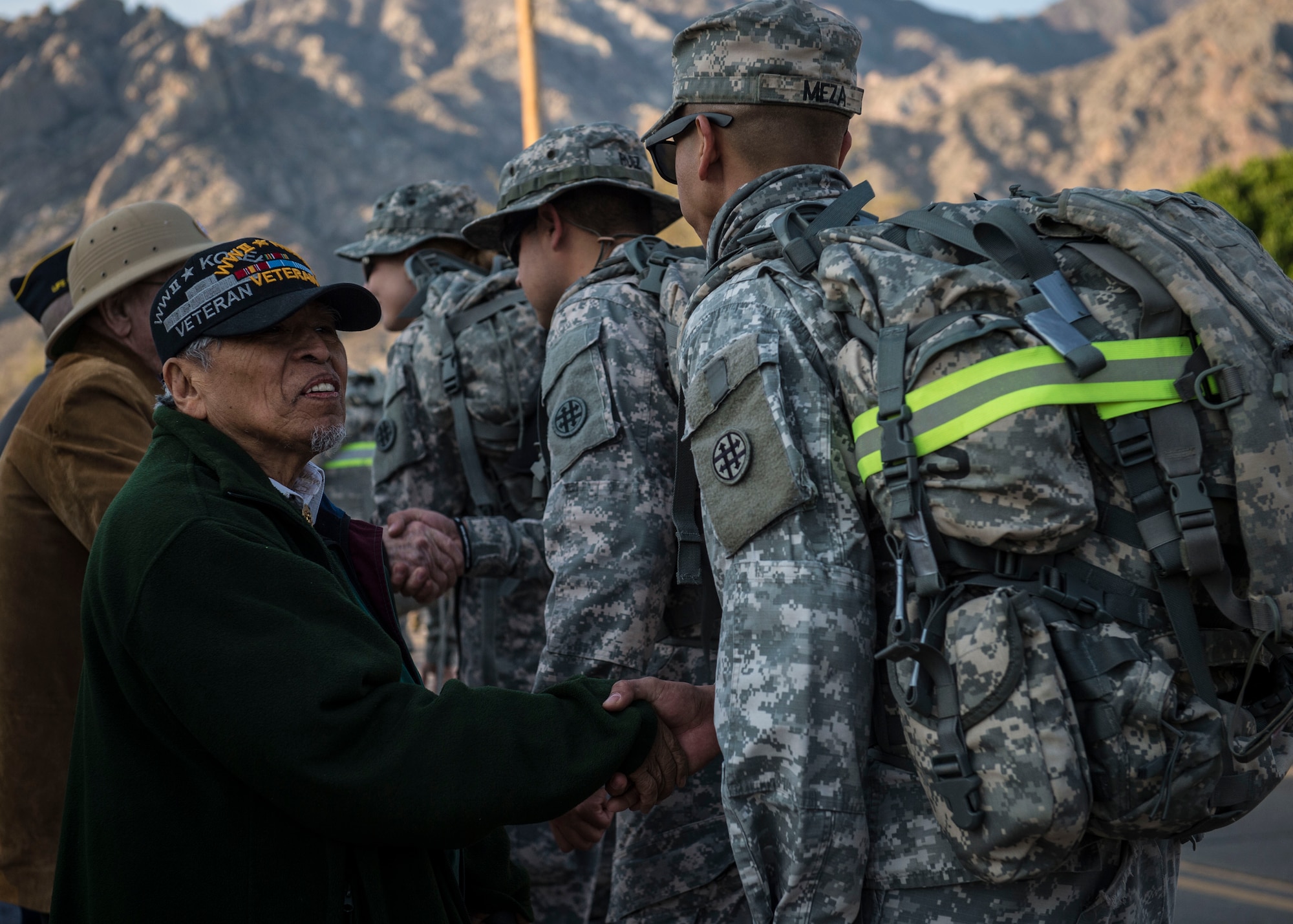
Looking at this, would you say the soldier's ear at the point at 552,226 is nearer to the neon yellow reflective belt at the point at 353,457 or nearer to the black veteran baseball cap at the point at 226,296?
the black veteran baseball cap at the point at 226,296

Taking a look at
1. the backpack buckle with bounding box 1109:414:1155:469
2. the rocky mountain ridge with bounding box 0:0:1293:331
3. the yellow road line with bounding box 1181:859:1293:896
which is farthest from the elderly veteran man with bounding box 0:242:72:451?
the rocky mountain ridge with bounding box 0:0:1293:331

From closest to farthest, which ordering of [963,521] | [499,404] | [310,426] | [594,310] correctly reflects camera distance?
1. [963,521]
2. [310,426]
3. [594,310]
4. [499,404]

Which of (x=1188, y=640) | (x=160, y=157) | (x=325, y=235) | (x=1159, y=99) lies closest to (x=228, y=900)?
(x=1188, y=640)

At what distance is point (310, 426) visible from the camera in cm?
233

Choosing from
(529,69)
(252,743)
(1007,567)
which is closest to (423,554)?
(252,743)

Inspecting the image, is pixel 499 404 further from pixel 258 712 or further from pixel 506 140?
pixel 506 140

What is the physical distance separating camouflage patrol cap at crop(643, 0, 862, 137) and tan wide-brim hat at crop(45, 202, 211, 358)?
1.76 metres

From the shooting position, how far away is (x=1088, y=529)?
181cm

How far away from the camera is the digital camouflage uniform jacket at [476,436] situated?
4215 mm

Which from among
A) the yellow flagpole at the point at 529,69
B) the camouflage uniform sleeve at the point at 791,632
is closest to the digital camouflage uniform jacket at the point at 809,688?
the camouflage uniform sleeve at the point at 791,632

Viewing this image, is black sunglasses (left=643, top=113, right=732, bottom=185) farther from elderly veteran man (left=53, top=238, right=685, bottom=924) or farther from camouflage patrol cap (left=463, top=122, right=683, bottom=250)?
elderly veteran man (left=53, top=238, right=685, bottom=924)

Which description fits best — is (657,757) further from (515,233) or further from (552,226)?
(515,233)

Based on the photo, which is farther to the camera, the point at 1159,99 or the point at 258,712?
the point at 1159,99

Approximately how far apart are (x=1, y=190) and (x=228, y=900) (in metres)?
66.7
